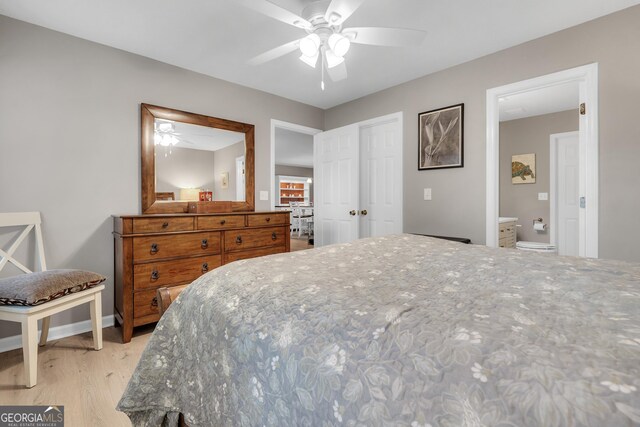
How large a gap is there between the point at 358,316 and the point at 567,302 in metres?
0.52

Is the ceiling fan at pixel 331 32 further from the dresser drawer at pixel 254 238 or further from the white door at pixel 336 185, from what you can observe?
the white door at pixel 336 185

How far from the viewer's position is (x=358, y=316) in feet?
2.17

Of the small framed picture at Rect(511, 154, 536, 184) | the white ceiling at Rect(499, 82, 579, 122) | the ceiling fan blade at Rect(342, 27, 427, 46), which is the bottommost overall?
the small framed picture at Rect(511, 154, 536, 184)

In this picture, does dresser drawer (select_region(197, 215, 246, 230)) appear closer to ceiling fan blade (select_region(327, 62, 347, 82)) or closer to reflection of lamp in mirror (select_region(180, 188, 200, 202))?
reflection of lamp in mirror (select_region(180, 188, 200, 202))

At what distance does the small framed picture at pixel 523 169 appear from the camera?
15.6ft

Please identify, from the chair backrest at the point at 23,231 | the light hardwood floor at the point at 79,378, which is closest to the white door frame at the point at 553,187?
the light hardwood floor at the point at 79,378

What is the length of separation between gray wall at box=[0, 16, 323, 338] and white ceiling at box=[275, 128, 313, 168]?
9.10 feet

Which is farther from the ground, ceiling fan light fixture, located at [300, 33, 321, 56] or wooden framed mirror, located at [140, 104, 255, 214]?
ceiling fan light fixture, located at [300, 33, 321, 56]

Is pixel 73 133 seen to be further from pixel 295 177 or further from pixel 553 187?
pixel 295 177

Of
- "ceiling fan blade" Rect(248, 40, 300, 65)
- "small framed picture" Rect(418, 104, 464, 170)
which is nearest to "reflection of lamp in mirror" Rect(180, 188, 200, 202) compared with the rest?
"ceiling fan blade" Rect(248, 40, 300, 65)

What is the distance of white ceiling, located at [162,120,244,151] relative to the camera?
9.82ft

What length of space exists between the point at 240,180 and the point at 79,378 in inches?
86.7

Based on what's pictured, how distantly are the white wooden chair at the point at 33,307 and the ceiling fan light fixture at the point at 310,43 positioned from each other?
2.22 metres

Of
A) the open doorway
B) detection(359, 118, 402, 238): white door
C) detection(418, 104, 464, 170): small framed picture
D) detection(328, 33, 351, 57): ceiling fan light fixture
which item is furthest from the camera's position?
the open doorway
